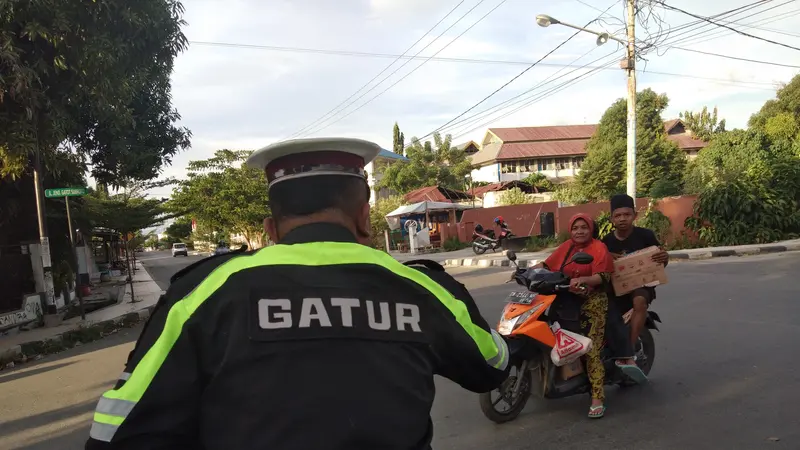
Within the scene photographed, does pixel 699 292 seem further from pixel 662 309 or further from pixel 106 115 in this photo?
pixel 106 115

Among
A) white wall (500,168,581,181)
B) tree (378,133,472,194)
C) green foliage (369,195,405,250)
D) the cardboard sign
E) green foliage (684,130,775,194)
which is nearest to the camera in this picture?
the cardboard sign

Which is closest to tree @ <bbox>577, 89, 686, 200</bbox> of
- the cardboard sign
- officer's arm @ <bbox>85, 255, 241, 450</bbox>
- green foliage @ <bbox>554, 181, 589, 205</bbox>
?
green foliage @ <bbox>554, 181, 589, 205</bbox>

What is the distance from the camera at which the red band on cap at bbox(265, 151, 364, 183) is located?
51.4 inches

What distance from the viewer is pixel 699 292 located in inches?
323

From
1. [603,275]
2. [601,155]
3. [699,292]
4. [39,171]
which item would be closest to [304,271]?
[603,275]

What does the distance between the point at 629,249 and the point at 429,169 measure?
102 ft

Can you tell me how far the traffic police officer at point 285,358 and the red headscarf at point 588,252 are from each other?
9.41 ft

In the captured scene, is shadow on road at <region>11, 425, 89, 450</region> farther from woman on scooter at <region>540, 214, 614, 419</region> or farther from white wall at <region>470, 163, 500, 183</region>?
white wall at <region>470, 163, 500, 183</region>

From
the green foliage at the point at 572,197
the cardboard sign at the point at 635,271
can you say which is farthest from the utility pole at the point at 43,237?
the green foliage at the point at 572,197

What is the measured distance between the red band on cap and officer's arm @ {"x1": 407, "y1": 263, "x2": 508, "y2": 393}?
0.32 m

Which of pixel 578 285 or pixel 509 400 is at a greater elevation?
pixel 578 285

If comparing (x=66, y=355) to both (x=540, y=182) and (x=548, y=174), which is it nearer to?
(x=540, y=182)

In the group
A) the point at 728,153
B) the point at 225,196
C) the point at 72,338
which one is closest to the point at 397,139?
the point at 225,196

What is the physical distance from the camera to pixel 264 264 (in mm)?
1115
